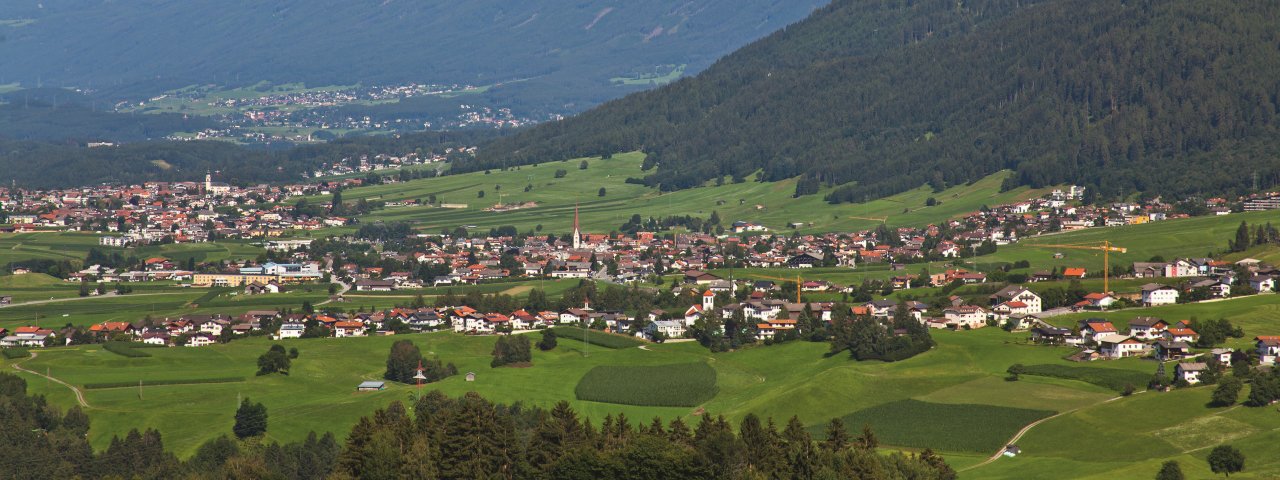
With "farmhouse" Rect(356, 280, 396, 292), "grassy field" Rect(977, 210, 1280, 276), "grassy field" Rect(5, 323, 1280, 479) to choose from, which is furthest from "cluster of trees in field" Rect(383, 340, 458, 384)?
"grassy field" Rect(977, 210, 1280, 276)

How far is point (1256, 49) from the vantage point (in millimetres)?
161375

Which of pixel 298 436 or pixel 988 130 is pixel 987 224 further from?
pixel 298 436

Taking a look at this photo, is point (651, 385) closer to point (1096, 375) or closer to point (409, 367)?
point (409, 367)

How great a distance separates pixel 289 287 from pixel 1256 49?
92.0 m

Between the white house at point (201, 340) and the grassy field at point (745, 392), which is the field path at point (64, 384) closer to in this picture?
the grassy field at point (745, 392)

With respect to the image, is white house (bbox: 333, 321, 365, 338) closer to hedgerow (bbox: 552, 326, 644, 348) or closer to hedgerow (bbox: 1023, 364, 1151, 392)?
hedgerow (bbox: 552, 326, 644, 348)

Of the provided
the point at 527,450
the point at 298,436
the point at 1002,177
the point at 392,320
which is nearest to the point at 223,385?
the point at 298,436

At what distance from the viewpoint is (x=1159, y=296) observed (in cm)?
8675

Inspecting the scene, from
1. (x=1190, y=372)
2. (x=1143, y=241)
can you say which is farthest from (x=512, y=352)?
(x=1143, y=241)

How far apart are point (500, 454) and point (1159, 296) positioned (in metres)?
43.2

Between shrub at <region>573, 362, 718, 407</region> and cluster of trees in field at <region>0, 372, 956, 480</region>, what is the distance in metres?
11.2

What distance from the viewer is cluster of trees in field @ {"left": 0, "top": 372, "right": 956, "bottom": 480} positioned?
51.8 meters

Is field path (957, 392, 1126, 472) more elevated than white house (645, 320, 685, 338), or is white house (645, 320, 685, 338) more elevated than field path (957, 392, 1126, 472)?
white house (645, 320, 685, 338)

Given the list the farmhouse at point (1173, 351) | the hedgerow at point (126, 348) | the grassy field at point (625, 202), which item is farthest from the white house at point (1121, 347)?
the grassy field at point (625, 202)
